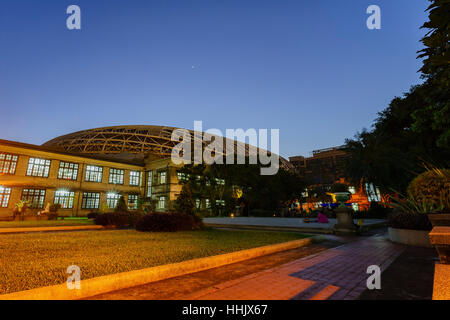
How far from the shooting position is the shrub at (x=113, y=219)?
15688mm

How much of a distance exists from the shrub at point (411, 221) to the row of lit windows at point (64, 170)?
3663 centimetres

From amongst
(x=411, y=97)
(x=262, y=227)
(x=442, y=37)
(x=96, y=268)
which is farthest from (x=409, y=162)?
(x=96, y=268)

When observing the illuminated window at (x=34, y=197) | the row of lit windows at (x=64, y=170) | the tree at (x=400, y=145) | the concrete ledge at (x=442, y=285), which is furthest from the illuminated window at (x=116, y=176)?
the concrete ledge at (x=442, y=285)

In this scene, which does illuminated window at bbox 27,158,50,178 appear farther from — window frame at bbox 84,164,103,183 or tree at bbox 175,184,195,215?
tree at bbox 175,184,195,215

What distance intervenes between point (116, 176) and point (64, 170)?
709 centimetres

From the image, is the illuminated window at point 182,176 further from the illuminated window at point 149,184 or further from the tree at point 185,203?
the tree at point 185,203

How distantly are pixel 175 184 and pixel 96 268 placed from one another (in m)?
32.4

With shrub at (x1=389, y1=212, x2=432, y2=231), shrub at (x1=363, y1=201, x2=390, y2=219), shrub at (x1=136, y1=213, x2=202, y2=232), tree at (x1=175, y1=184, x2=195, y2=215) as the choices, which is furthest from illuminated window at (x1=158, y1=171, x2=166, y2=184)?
shrub at (x1=389, y1=212, x2=432, y2=231)

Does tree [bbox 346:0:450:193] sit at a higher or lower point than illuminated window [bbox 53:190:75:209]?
higher

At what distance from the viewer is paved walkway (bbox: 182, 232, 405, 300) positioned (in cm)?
353

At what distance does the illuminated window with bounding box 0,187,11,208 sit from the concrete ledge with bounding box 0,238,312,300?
32.9 meters
